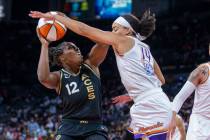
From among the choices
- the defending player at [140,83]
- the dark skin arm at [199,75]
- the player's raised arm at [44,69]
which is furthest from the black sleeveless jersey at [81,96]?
the dark skin arm at [199,75]

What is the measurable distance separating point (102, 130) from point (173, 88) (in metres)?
12.4

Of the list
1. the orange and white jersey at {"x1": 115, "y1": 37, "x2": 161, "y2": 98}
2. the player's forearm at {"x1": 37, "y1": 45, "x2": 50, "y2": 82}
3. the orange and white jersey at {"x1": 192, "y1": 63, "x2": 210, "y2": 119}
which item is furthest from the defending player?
the orange and white jersey at {"x1": 192, "y1": 63, "x2": 210, "y2": 119}

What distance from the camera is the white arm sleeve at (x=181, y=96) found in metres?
4.03

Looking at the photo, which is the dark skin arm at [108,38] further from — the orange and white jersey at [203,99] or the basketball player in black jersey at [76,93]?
the orange and white jersey at [203,99]

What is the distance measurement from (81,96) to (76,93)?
5 centimetres

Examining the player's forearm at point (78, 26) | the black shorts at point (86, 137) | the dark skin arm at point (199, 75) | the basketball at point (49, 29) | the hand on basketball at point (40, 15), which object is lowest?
the black shorts at point (86, 137)

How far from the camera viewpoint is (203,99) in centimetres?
489

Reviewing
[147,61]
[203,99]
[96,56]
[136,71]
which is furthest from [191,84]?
[96,56]

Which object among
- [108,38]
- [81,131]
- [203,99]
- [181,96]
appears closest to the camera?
[108,38]

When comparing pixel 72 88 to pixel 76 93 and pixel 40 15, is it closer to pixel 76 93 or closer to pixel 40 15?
pixel 76 93

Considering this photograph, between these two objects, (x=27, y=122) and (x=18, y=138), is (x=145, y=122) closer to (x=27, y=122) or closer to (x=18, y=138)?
(x=18, y=138)

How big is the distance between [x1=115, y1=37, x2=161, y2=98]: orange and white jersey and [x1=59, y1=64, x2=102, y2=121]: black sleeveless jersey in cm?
54

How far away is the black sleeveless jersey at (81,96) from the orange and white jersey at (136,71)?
21.3 inches

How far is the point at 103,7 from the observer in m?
19.9
